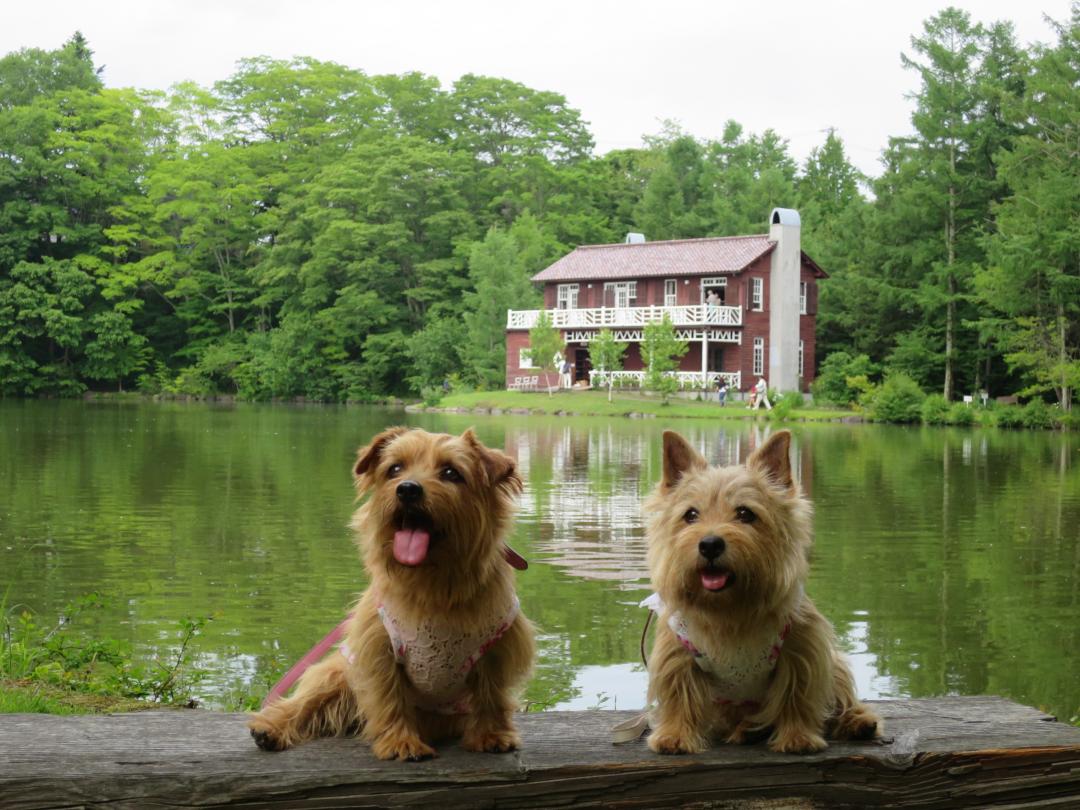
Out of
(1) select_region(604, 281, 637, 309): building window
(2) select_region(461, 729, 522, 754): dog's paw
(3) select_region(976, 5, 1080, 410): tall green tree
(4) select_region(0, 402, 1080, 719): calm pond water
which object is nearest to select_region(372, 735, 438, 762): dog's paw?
(2) select_region(461, 729, 522, 754): dog's paw

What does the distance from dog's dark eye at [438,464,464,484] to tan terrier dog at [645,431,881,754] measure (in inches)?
21.9

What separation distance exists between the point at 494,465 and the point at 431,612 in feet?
1.33

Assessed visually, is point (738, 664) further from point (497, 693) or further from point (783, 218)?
point (783, 218)

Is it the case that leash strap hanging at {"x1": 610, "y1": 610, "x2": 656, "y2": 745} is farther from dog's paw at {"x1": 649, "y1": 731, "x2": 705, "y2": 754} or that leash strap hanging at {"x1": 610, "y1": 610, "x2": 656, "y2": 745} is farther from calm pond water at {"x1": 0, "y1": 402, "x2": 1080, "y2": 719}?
calm pond water at {"x1": 0, "y1": 402, "x2": 1080, "y2": 719}

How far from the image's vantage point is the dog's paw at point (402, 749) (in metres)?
2.92

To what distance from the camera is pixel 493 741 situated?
299 centimetres

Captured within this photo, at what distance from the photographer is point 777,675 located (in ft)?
10.3

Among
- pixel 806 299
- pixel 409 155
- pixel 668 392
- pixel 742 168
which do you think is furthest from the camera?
pixel 742 168

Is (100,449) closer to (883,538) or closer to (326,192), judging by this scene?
(883,538)

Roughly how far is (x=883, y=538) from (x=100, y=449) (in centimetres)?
1564

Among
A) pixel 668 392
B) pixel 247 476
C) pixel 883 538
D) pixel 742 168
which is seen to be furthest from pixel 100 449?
pixel 742 168

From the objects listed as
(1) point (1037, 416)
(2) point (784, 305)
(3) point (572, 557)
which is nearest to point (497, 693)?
(3) point (572, 557)

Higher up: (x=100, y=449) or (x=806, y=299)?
(x=806, y=299)

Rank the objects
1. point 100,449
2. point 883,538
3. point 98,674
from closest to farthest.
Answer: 1. point 98,674
2. point 883,538
3. point 100,449
